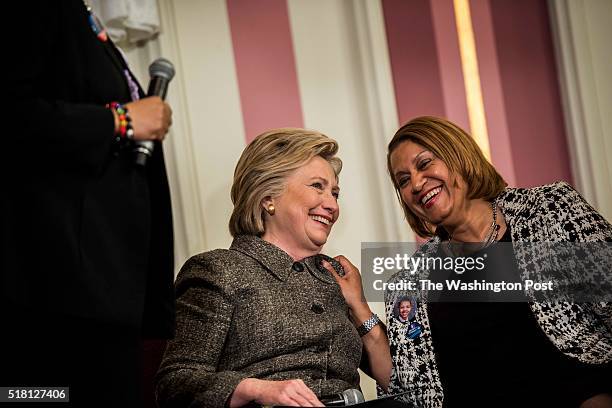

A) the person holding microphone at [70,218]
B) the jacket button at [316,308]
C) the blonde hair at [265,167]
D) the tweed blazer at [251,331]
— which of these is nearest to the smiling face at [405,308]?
the tweed blazer at [251,331]

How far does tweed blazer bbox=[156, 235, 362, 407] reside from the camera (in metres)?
2.00

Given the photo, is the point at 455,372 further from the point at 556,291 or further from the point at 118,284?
the point at 118,284

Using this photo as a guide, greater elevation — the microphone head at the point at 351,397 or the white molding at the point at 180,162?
the white molding at the point at 180,162

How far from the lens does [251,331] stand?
2102 millimetres

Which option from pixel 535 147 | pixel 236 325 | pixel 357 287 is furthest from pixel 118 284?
pixel 535 147

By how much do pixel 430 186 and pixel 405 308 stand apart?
383 millimetres

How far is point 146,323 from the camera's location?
5.22ft

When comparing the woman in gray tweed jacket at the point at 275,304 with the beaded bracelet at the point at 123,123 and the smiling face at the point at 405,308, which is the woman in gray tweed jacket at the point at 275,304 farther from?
the beaded bracelet at the point at 123,123

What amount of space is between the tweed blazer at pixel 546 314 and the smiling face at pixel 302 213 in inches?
14.3

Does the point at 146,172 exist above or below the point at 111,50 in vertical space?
below

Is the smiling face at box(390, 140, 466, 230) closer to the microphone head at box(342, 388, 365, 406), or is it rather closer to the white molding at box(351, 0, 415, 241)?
the white molding at box(351, 0, 415, 241)

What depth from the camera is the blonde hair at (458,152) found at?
251cm

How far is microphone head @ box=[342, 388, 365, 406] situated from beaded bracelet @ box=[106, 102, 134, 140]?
0.90 meters

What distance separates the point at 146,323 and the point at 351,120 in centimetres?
176
